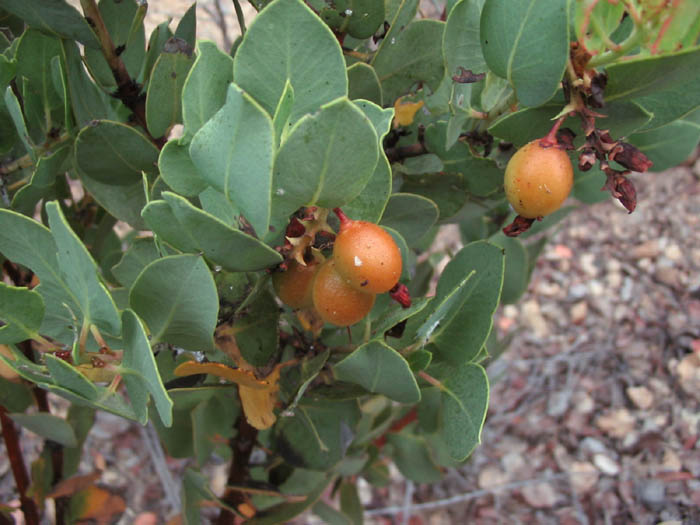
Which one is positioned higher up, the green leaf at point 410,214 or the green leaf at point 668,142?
the green leaf at point 410,214

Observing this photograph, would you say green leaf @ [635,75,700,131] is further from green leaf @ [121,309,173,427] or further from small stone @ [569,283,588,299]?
small stone @ [569,283,588,299]

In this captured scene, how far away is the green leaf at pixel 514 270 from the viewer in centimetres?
134

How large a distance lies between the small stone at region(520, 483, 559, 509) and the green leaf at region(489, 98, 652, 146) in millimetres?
1508

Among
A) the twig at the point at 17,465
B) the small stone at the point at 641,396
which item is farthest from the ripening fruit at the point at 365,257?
the small stone at the point at 641,396

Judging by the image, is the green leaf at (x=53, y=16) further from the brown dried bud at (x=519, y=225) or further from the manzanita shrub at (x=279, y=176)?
the brown dried bud at (x=519, y=225)

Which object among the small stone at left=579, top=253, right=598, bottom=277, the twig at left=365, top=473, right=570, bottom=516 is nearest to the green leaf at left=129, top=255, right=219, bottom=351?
the twig at left=365, top=473, right=570, bottom=516

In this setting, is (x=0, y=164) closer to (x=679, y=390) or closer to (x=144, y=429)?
(x=144, y=429)

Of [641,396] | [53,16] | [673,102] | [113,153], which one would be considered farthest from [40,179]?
[641,396]

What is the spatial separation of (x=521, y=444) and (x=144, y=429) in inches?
46.0

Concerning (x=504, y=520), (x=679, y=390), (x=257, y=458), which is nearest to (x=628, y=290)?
(x=679, y=390)

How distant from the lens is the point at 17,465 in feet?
4.10

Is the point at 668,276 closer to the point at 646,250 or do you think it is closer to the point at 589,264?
the point at 646,250

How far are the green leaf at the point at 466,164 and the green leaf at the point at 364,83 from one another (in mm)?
147

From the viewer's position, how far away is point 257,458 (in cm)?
183
